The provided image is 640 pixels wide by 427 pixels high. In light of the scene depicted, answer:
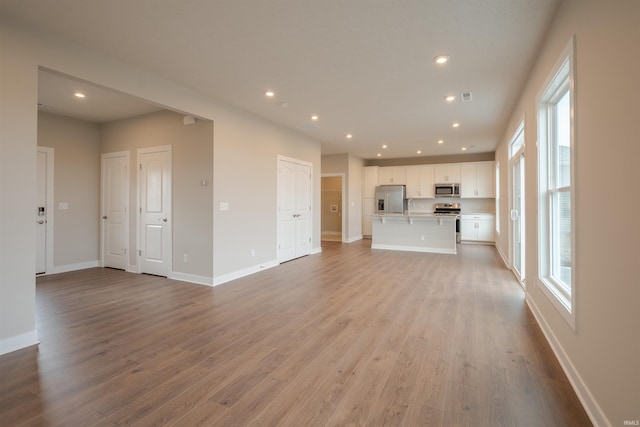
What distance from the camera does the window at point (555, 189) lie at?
2.54 m

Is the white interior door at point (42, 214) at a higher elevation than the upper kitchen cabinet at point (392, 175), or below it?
below

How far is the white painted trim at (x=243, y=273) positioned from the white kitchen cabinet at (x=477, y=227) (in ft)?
20.3

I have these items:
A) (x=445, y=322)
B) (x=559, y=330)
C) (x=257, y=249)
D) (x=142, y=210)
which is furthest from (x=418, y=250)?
(x=142, y=210)

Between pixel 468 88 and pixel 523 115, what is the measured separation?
763 mm

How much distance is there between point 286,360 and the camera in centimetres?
239

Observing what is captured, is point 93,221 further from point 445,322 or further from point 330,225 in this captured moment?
point 330,225

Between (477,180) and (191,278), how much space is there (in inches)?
330

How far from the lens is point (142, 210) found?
17.4 ft

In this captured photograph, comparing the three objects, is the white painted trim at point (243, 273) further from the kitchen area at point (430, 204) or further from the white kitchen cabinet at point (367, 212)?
the white kitchen cabinet at point (367, 212)

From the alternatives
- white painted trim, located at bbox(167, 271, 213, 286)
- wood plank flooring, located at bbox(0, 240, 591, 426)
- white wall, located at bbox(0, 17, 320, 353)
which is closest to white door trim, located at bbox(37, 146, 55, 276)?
wood plank flooring, located at bbox(0, 240, 591, 426)

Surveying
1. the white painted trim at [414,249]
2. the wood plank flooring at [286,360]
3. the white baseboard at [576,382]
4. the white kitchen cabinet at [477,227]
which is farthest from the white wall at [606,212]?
the white kitchen cabinet at [477,227]

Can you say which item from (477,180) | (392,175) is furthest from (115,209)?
(477,180)

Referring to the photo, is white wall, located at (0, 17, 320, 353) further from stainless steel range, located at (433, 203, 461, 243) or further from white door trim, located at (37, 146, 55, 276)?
stainless steel range, located at (433, 203, 461, 243)

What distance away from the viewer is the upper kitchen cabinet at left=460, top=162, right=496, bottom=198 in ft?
30.2
